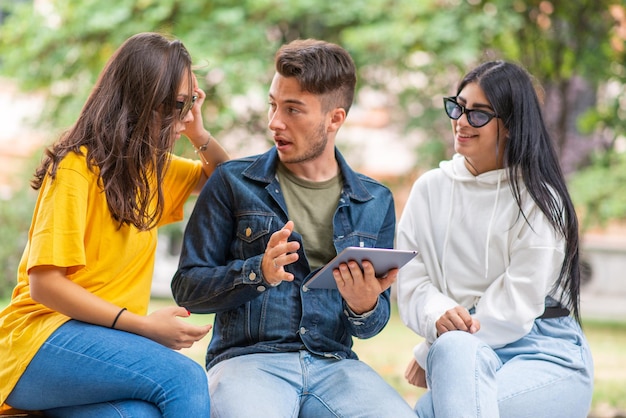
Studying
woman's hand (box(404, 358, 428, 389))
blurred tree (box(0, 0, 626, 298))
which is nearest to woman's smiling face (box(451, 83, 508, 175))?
woman's hand (box(404, 358, 428, 389))

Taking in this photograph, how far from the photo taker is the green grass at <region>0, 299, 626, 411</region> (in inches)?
241

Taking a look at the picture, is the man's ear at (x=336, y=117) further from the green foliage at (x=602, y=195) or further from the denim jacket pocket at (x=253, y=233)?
the green foliage at (x=602, y=195)

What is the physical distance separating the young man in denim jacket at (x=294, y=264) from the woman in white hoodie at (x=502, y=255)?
16 cm

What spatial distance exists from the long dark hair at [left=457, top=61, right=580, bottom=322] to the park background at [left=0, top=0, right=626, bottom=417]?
3613 millimetres

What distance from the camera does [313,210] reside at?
3.04 m

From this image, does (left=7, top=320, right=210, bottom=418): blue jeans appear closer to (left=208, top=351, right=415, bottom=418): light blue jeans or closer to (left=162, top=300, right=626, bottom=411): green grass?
(left=208, top=351, right=415, bottom=418): light blue jeans

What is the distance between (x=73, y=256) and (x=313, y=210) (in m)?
0.93

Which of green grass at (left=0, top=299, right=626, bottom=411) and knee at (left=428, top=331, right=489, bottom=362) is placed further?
green grass at (left=0, top=299, right=626, bottom=411)

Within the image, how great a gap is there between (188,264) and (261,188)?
0.37 m

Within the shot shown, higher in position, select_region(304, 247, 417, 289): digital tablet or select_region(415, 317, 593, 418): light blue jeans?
select_region(304, 247, 417, 289): digital tablet

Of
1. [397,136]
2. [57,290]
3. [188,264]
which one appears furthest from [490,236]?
[397,136]

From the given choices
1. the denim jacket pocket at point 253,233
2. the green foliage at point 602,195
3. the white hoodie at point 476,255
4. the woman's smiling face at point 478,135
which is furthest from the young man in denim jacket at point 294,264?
the green foliage at point 602,195

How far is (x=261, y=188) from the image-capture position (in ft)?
9.78

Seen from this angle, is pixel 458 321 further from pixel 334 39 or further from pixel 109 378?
pixel 334 39
